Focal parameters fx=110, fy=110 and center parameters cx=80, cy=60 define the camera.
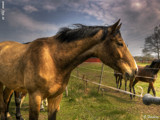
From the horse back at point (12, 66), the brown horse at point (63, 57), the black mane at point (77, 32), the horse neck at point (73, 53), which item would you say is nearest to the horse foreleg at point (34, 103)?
the brown horse at point (63, 57)

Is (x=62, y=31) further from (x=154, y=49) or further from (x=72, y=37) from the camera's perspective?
(x=154, y=49)

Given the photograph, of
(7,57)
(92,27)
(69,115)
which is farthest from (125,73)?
(69,115)

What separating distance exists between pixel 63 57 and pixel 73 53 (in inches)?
7.3

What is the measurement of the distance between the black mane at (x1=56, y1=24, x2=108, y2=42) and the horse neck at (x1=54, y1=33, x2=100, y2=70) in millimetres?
91

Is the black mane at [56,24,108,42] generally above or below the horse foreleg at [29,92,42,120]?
above

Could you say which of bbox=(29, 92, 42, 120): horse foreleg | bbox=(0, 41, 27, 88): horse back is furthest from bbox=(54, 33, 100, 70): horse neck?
bbox=(0, 41, 27, 88): horse back

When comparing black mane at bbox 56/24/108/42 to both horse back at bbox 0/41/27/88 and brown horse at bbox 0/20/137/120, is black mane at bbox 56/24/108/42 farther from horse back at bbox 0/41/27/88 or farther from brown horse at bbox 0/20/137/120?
horse back at bbox 0/41/27/88

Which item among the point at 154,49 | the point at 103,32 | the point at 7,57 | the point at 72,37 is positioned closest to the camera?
the point at 103,32

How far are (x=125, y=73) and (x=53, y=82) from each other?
115 cm

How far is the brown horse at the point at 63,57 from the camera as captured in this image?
1.73 meters

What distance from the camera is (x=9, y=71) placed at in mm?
2184

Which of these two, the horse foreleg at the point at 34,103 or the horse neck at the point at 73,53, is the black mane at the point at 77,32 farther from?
the horse foreleg at the point at 34,103

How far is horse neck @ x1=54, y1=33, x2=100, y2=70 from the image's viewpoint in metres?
1.83

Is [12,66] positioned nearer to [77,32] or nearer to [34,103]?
[34,103]
